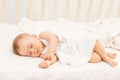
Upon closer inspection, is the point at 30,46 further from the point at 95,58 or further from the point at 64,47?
the point at 95,58

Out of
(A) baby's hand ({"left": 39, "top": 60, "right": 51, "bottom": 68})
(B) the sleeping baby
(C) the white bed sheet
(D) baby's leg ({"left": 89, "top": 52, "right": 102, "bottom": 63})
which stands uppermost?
(B) the sleeping baby

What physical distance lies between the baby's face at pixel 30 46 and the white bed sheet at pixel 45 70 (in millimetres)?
26

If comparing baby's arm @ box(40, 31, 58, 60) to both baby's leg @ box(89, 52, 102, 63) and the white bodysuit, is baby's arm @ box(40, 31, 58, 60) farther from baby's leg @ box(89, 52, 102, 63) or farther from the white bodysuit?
baby's leg @ box(89, 52, 102, 63)

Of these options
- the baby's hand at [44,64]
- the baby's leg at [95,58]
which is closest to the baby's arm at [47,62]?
the baby's hand at [44,64]

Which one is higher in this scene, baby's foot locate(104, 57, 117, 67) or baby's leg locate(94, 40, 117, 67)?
baby's leg locate(94, 40, 117, 67)

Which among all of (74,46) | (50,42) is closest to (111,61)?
(74,46)

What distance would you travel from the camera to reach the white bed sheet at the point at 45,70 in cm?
111

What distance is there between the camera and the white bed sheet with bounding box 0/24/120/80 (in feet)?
3.63

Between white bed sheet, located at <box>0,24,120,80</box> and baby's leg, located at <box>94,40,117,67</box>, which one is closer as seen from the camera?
white bed sheet, located at <box>0,24,120,80</box>

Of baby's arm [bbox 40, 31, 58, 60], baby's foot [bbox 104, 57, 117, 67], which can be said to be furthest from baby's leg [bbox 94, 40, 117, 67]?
baby's arm [bbox 40, 31, 58, 60]

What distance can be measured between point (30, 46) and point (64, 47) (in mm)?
179

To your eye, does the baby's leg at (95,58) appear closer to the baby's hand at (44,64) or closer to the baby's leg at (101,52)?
the baby's leg at (101,52)

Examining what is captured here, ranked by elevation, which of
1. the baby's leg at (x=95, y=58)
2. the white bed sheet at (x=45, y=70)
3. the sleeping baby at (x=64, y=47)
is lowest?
the white bed sheet at (x=45, y=70)

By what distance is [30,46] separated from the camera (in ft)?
3.91
